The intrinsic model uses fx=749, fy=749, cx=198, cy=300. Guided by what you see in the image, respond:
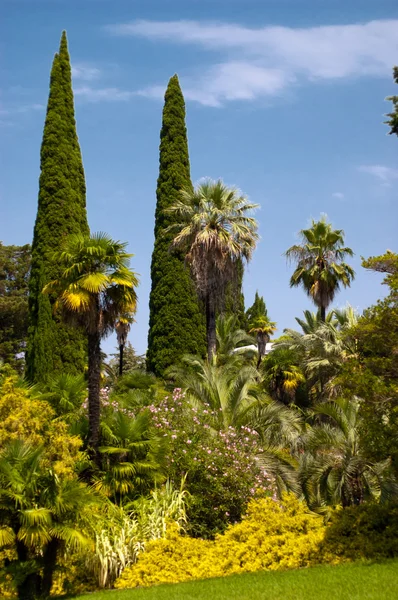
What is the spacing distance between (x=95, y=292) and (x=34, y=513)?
6.62 m

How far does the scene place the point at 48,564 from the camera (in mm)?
14078

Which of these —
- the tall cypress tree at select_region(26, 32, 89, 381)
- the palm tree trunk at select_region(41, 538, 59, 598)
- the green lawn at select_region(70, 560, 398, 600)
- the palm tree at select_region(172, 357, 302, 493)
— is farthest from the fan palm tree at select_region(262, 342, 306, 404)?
the palm tree trunk at select_region(41, 538, 59, 598)

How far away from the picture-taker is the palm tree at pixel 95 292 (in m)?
18.6

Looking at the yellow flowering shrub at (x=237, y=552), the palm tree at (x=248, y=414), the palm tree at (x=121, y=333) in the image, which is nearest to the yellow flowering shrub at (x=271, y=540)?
the yellow flowering shrub at (x=237, y=552)

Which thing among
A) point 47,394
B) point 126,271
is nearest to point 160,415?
point 47,394

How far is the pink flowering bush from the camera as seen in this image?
19344 mm

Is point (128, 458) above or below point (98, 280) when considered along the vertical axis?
below

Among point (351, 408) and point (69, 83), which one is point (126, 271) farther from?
point (69, 83)

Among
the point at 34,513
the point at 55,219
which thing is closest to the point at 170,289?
the point at 55,219

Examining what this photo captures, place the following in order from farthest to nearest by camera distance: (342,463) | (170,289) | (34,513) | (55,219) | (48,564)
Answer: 1. (170,289)
2. (55,219)
3. (342,463)
4. (48,564)
5. (34,513)

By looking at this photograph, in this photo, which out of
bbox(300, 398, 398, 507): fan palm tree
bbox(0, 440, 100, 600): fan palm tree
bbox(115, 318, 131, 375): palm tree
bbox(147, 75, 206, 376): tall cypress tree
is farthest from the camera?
bbox(115, 318, 131, 375): palm tree

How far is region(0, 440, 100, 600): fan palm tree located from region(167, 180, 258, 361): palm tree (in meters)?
14.8

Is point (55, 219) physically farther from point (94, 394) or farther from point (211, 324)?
point (94, 394)

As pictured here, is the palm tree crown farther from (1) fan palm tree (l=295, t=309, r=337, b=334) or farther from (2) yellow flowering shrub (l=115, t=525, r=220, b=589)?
(1) fan palm tree (l=295, t=309, r=337, b=334)
